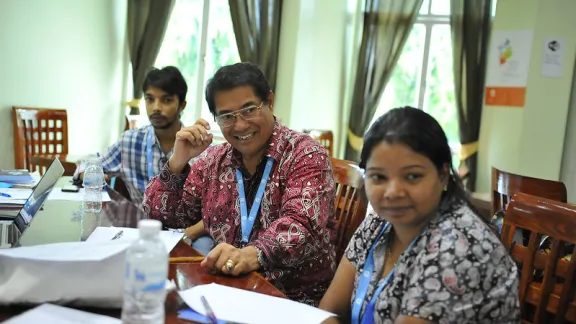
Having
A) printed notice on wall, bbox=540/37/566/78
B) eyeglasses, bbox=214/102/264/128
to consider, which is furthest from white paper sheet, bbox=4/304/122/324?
printed notice on wall, bbox=540/37/566/78

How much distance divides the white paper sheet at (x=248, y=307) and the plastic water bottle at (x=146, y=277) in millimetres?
206

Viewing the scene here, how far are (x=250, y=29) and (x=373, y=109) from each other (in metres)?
1.39

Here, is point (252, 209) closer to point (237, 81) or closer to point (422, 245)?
point (237, 81)

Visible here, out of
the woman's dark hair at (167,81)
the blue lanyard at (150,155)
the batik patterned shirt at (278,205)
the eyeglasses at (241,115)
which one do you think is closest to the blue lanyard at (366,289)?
the batik patterned shirt at (278,205)

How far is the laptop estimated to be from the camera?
5.24 feet

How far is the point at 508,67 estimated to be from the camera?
4.25 m

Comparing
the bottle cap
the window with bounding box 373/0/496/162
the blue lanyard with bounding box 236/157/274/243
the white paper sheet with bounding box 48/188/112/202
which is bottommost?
the white paper sheet with bounding box 48/188/112/202

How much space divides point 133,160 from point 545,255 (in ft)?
6.93

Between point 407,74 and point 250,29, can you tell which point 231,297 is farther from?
point 407,74

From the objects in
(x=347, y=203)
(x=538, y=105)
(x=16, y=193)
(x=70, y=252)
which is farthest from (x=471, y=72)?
(x=70, y=252)

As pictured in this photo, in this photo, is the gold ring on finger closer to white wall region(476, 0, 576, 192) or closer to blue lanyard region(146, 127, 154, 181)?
blue lanyard region(146, 127, 154, 181)

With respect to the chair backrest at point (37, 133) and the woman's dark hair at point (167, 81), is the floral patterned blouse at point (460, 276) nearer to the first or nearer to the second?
the woman's dark hair at point (167, 81)

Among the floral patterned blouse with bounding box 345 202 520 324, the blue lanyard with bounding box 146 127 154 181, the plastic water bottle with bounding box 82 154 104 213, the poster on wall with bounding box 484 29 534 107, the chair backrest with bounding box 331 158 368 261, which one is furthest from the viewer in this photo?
the poster on wall with bounding box 484 29 534 107

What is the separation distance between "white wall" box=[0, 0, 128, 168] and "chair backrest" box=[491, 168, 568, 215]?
133 inches
